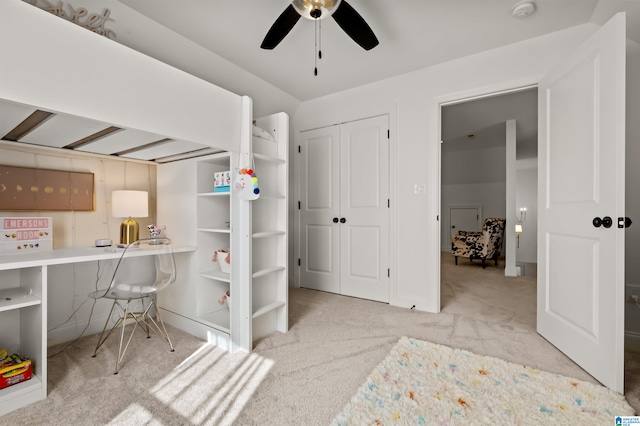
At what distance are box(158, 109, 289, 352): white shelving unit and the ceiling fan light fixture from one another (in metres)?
0.80

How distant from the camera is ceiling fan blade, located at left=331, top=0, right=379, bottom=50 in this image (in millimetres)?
1729

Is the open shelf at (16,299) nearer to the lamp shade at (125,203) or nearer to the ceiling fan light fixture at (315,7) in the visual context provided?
the lamp shade at (125,203)

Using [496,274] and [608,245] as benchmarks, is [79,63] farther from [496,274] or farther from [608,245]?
[496,274]

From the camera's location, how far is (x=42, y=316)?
1572 mm

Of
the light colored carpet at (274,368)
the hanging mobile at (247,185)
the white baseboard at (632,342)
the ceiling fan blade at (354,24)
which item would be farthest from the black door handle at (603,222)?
the hanging mobile at (247,185)

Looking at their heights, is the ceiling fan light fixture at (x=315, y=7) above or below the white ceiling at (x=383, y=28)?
below

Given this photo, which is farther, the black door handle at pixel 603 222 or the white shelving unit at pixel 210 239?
the white shelving unit at pixel 210 239

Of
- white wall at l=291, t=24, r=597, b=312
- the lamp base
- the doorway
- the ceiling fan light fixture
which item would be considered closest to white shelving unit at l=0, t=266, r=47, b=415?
the lamp base

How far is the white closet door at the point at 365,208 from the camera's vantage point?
327cm

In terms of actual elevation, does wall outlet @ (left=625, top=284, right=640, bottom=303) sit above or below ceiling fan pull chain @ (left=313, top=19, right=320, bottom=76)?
below

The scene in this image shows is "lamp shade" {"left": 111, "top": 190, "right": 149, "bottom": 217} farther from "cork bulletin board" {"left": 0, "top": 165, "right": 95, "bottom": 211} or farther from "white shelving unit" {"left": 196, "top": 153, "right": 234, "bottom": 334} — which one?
"white shelving unit" {"left": 196, "top": 153, "right": 234, "bottom": 334}

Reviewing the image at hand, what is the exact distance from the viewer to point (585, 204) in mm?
1825

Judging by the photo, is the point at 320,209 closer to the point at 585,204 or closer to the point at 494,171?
the point at 585,204

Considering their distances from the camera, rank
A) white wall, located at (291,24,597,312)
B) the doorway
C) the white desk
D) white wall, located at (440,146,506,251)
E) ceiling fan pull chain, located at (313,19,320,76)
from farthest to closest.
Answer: white wall, located at (440,146,506,251) < the doorway < white wall, located at (291,24,597,312) < ceiling fan pull chain, located at (313,19,320,76) < the white desk
